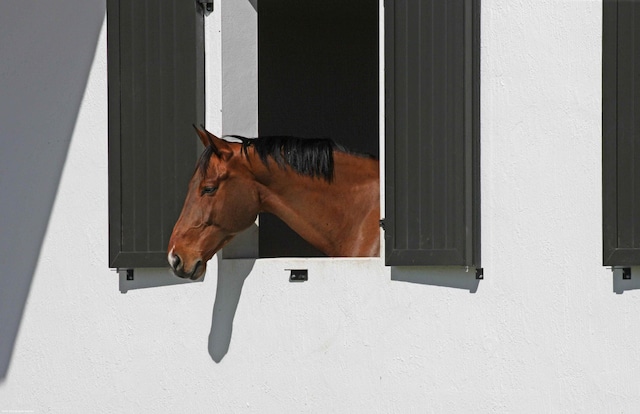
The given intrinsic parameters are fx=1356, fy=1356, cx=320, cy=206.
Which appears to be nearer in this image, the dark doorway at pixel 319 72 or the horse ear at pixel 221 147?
the horse ear at pixel 221 147

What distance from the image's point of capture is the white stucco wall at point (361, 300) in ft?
16.4

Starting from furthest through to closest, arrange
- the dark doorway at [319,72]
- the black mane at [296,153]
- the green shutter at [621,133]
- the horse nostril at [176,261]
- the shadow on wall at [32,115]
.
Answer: the dark doorway at [319,72]
the shadow on wall at [32,115]
the black mane at [296,153]
the horse nostril at [176,261]
the green shutter at [621,133]

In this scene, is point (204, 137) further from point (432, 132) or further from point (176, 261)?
point (432, 132)

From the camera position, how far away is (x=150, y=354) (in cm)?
580

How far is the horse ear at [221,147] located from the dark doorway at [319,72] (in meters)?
2.98

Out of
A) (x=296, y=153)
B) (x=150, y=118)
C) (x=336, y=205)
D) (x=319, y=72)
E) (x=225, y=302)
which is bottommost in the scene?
(x=225, y=302)

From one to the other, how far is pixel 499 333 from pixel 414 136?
0.84 m

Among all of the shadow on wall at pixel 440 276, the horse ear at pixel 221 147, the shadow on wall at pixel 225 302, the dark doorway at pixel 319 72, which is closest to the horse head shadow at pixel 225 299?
the shadow on wall at pixel 225 302

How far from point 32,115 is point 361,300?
1.82 metres

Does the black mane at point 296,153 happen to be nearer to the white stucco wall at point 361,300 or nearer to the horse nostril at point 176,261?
the white stucco wall at point 361,300

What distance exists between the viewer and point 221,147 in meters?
5.46

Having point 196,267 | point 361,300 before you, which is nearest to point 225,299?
point 196,267

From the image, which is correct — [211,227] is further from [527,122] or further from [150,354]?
[527,122]

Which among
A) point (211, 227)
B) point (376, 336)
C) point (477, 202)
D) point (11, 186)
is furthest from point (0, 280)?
point (477, 202)
